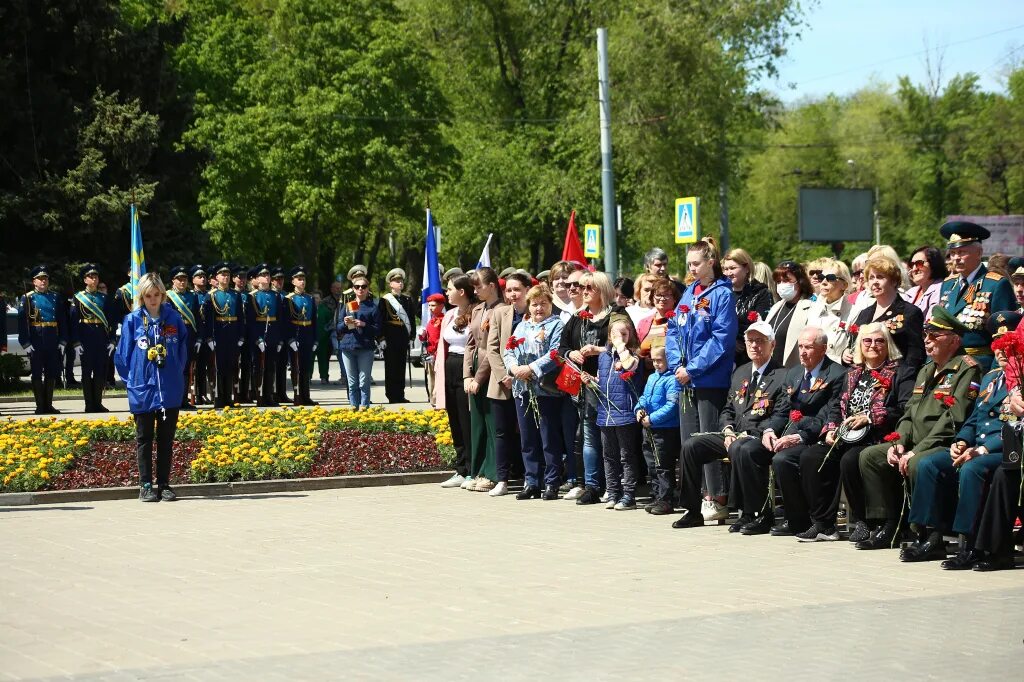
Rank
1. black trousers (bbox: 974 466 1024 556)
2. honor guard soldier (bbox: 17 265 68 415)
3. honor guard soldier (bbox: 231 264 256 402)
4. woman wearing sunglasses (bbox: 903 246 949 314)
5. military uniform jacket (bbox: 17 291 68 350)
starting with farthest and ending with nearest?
honor guard soldier (bbox: 231 264 256 402), military uniform jacket (bbox: 17 291 68 350), honor guard soldier (bbox: 17 265 68 415), woman wearing sunglasses (bbox: 903 246 949 314), black trousers (bbox: 974 466 1024 556)

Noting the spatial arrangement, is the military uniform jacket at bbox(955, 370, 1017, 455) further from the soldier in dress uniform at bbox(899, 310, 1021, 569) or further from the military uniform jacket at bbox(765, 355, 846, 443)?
the military uniform jacket at bbox(765, 355, 846, 443)

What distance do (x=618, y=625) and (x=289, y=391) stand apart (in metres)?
21.4

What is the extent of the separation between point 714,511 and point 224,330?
13.5 meters

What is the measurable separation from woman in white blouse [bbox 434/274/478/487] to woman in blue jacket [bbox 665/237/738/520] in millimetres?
3037

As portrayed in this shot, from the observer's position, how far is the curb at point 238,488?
14.4 m

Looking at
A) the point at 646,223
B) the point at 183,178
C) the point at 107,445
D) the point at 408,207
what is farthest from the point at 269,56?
the point at 107,445

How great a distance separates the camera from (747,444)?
11.8 meters

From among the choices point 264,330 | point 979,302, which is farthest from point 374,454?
point 264,330

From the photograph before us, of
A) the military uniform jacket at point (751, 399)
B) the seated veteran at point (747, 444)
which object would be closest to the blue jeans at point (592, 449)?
the seated veteran at point (747, 444)

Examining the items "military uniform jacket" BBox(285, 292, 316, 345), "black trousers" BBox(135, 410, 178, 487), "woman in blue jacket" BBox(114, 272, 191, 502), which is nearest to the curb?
"woman in blue jacket" BBox(114, 272, 191, 502)

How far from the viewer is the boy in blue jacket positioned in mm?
12906

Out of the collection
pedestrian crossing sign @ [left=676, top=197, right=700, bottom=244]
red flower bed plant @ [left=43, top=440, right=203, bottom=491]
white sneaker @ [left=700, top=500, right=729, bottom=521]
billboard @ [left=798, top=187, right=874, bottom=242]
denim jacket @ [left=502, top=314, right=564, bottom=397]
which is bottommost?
white sneaker @ [left=700, top=500, right=729, bottom=521]

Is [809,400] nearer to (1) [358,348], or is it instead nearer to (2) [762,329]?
(2) [762,329]

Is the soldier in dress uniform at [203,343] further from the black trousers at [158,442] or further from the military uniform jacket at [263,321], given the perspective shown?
the black trousers at [158,442]
